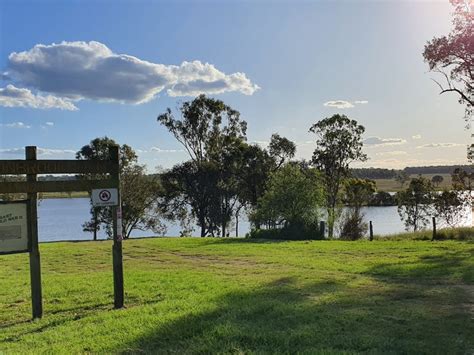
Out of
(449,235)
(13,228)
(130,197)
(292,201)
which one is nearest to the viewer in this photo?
(13,228)

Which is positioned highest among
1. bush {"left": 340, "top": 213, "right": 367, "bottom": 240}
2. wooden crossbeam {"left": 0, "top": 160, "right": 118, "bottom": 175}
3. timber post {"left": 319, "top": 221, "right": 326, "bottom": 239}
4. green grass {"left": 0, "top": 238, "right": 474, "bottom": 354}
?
wooden crossbeam {"left": 0, "top": 160, "right": 118, "bottom": 175}

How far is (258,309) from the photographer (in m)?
6.32

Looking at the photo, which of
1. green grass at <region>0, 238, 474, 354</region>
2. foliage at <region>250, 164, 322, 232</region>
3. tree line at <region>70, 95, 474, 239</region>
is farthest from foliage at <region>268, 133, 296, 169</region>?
green grass at <region>0, 238, 474, 354</region>

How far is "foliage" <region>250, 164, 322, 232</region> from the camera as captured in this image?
2623cm

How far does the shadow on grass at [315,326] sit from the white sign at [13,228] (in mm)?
3042

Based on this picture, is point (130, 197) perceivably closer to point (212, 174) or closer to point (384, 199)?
point (212, 174)

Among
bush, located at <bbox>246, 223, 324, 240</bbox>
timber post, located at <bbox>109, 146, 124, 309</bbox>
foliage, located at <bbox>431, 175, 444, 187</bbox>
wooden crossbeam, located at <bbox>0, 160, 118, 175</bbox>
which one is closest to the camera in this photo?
wooden crossbeam, located at <bbox>0, 160, 118, 175</bbox>

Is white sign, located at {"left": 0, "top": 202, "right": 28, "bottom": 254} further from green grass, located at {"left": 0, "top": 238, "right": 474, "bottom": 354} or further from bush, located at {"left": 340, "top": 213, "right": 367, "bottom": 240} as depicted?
bush, located at {"left": 340, "top": 213, "right": 367, "bottom": 240}

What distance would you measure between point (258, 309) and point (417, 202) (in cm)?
5407

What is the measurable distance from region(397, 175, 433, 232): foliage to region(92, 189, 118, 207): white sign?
2041 inches

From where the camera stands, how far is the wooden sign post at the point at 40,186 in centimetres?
731

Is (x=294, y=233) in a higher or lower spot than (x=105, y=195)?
lower

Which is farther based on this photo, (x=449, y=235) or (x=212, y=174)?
(x=212, y=174)

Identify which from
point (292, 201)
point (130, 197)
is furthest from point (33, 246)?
point (130, 197)
